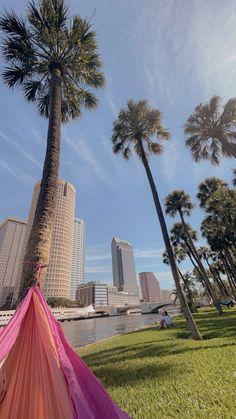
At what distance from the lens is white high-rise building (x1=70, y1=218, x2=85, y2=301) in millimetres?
172250

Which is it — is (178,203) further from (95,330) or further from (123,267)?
(123,267)

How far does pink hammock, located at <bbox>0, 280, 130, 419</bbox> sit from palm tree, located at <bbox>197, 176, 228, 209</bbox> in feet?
78.1

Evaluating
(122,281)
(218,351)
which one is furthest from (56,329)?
(122,281)

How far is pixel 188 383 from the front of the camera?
421 cm

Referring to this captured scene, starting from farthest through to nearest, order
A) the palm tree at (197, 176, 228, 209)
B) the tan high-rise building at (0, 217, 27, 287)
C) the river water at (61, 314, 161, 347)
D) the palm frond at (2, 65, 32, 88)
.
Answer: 1. the tan high-rise building at (0, 217, 27, 287)
2. the palm tree at (197, 176, 228, 209)
3. the river water at (61, 314, 161, 347)
4. the palm frond at (2, 65, 32, 88)

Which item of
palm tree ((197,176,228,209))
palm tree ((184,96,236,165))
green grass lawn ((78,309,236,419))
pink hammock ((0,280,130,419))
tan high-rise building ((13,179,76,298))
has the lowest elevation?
green grass lawn ((78,309,236,419))

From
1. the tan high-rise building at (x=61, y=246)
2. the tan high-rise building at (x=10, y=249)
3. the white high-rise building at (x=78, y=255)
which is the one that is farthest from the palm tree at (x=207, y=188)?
the white high-rise building at (x=78, y=255)

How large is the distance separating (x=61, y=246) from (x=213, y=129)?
356ft

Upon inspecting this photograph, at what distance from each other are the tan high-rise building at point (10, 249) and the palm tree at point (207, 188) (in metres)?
131

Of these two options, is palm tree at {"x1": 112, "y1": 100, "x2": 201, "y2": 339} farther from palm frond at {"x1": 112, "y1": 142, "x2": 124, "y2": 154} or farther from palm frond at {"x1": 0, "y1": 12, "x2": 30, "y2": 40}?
palm frond at {"x1": 0, "y1": 12, "x2": 30, "y2": 40}

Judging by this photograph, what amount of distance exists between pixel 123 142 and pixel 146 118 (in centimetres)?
210

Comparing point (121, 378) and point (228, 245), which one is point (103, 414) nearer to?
point (121, 378)

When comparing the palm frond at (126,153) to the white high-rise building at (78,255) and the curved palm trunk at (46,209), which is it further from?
the white high-rise building at (78,255)

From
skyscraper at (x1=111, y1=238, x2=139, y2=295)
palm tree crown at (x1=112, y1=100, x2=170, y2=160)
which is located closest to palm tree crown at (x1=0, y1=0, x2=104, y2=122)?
palm tree crown at (x1=112, y1=100, x2=170, y2=160)
